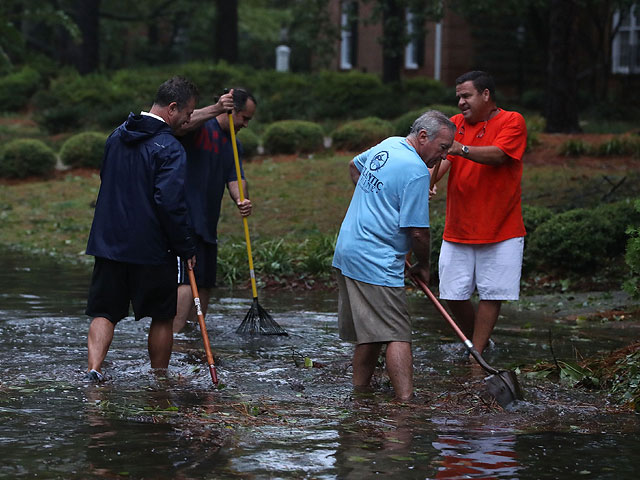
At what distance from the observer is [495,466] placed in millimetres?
5273

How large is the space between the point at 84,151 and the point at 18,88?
1209cm

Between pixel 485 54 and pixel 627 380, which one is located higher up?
pixel 485 54

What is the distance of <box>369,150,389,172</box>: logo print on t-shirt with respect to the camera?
637 centimetres

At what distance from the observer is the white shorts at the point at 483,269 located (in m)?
7.93

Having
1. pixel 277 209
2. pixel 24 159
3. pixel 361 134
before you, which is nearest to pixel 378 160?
pixel 277 209

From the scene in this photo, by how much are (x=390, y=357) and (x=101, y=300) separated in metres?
1.99

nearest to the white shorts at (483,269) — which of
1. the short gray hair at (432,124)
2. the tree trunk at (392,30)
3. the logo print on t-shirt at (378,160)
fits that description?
the short gray hair at (432,124)

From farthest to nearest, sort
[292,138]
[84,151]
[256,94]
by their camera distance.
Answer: [256,94]
[292,138]
[84,151]

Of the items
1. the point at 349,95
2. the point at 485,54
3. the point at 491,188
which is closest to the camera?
the point at 491,188

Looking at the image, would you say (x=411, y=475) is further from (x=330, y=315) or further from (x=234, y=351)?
(x=330, y=315)

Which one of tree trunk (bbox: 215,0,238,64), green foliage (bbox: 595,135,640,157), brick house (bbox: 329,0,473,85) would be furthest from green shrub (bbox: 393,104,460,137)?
tree trunk (bbox: 215,0,238,64)

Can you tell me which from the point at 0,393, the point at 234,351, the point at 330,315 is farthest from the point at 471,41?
the point at 0,393

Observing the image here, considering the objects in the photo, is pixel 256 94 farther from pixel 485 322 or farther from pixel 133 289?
pixel 133 289

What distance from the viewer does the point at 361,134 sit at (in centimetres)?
2264
